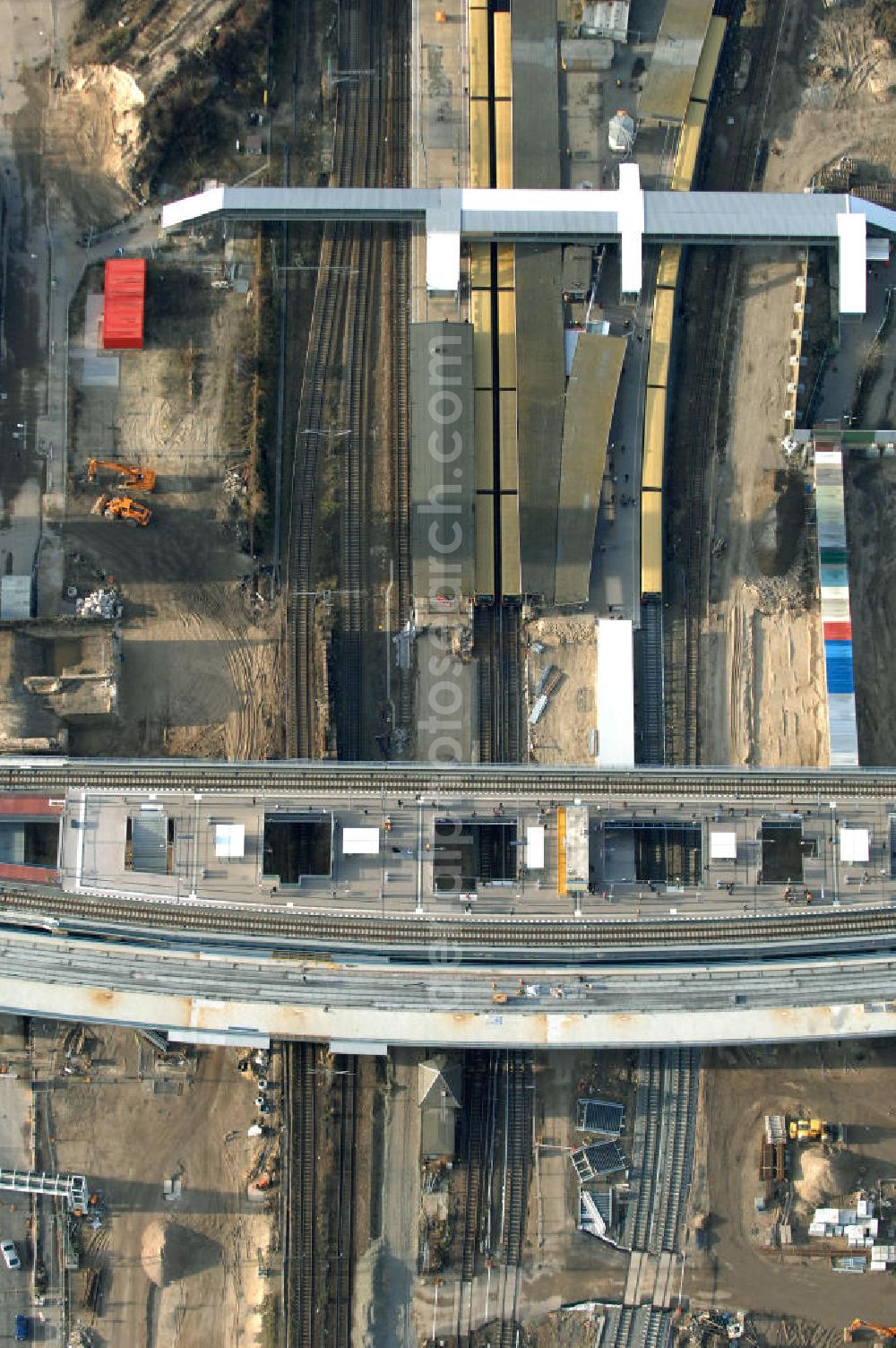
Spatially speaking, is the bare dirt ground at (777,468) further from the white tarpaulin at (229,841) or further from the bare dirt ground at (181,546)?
the white tarpaulin at (229,841)

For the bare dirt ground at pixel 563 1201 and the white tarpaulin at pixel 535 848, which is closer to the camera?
the white tarpaulin at pixel 535 848

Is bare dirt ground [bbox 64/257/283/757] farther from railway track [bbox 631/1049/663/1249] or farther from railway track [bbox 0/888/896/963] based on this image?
railway track [bbox 631/1049/663/1249]

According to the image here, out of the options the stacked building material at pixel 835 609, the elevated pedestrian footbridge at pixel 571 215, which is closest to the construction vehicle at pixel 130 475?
the elevated pedestrian footbridge at pixel 571 215

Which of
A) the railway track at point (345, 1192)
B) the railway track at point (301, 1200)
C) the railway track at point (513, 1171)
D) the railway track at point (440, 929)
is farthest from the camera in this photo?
the railway track at point (513, 1171)

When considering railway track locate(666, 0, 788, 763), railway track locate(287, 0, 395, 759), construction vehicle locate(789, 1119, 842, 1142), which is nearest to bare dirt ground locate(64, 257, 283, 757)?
railway track locate(287, 0, 395, 759)

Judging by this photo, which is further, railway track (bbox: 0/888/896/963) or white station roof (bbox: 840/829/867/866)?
white station roof (bbox: 840/829/867/866)

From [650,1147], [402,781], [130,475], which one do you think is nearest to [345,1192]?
[650,1147]

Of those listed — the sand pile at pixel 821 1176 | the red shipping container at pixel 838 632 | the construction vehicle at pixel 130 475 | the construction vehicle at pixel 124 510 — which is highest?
the construction vehicle at pixel 130 475
